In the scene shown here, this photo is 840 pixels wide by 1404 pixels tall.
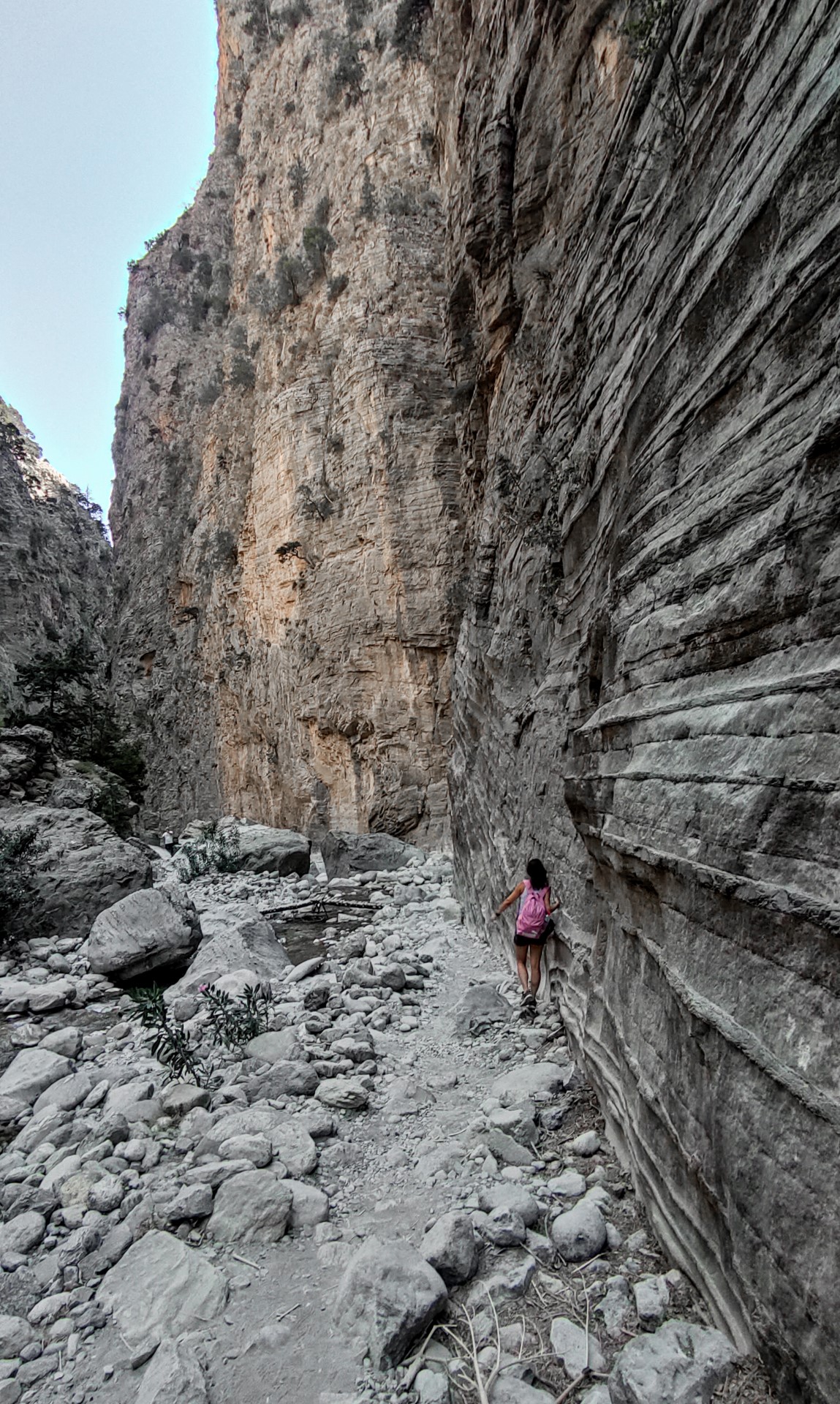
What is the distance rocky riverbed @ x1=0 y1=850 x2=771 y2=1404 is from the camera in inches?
78.4

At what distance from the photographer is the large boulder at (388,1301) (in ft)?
6.81

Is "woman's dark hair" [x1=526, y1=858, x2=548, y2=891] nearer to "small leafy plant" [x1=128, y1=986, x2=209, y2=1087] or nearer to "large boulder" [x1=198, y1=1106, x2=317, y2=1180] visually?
"large boulder" [x1=198, y1=1106, x2=317, y2=1180]

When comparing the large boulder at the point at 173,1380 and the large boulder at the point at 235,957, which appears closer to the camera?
the large boulder at the point at 173,1380

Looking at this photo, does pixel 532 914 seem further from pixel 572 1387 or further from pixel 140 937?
pixel 140 937

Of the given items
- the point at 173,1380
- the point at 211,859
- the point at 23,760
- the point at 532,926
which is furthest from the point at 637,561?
the point at 211,859

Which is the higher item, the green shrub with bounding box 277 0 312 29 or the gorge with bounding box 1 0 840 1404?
the green shrub with bounding box 277 0 312 29

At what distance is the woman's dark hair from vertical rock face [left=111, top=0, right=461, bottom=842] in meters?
9.23

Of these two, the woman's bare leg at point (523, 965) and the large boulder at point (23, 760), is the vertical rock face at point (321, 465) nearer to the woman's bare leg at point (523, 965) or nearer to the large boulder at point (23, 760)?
the large boulder at point (23, 760)

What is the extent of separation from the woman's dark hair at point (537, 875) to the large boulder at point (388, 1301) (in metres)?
2.60

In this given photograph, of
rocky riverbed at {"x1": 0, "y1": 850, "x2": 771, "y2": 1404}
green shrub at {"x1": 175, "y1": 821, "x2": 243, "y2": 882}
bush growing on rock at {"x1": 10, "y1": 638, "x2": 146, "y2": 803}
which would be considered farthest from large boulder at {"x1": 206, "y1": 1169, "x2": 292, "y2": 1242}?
bush growing on rock at {"x1": 10, "y1": 638, "x2": 146, "y2": 803}

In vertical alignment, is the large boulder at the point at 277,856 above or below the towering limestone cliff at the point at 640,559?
below

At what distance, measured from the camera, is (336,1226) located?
2.79 metres

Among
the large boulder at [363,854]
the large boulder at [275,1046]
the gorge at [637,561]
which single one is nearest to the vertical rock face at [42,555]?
the large boulder at [363,854]

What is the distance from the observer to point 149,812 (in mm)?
22812
